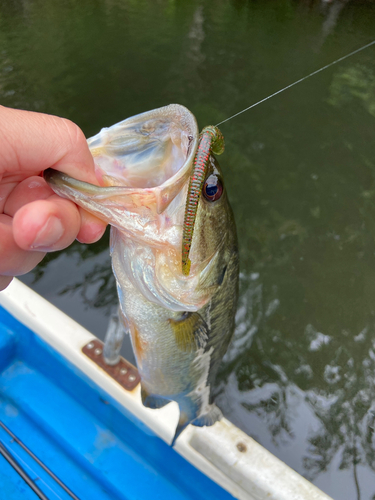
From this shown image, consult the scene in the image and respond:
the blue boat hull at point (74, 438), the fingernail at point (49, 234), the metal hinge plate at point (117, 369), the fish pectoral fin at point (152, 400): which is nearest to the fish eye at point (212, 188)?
→ the fingernail at point (49, 234)

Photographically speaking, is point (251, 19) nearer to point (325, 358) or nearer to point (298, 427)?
point (325, 358)

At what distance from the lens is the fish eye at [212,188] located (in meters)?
1.15

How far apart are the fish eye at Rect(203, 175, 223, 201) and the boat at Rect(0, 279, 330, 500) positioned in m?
1.37

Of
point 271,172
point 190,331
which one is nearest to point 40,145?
point 190,331

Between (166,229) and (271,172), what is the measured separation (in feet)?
14.7

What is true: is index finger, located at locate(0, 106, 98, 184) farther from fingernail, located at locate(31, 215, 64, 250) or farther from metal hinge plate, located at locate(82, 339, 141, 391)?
metal hinge plate, located at locate(82, 339, 141, 391)

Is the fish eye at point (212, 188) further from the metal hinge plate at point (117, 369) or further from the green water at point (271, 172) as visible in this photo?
the green water at point (271, 172)

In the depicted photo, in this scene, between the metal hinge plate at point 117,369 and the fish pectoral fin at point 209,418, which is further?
the metal hinge plate at point 117,369

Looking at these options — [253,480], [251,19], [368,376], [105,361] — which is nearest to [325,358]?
[368,376]

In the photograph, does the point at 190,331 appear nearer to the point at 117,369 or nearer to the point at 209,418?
the point at 209,418

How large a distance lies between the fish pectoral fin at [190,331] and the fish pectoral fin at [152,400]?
483mm

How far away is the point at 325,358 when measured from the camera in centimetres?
337

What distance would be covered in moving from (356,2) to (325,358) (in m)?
14.1

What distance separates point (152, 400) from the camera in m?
1.87
